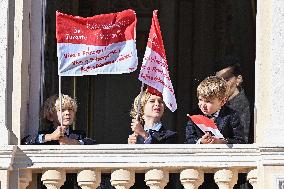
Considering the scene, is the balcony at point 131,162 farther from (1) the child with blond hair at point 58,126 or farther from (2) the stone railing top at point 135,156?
(1) the child with blond hair at point 58,126

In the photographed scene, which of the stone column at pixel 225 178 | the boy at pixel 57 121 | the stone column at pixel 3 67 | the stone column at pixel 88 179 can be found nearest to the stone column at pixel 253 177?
the stone column at pixel 225 178

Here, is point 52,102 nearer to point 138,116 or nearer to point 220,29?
point 138,116

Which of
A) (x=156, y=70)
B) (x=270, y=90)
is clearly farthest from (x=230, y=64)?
(x=270, y=90)

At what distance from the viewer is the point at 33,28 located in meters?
19.2

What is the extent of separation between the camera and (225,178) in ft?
60.8

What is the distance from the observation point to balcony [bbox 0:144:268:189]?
18516 millimetres

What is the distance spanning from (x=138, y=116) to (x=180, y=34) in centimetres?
511

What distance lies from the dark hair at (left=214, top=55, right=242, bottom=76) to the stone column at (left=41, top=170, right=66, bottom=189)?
229 cm

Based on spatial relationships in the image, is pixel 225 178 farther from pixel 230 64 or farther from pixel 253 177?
pixel 230 64

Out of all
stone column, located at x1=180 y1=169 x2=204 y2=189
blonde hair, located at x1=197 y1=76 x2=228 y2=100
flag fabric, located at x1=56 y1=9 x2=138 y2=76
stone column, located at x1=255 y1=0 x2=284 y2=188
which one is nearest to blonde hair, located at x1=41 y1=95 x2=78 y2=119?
flag fabric, located at x1=56 y1=9 x2=138 y2=76

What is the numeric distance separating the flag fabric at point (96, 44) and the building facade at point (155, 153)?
18.9 inches

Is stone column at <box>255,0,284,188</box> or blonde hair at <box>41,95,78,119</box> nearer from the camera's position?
stone column at <box>255,0,284,188</box>

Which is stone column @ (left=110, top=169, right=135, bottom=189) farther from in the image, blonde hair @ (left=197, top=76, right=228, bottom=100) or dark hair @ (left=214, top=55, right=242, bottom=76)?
dark hair @ (left=214, top=55, right=242, bottom=76)

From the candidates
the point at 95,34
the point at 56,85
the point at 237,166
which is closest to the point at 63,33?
the point at 95,34
